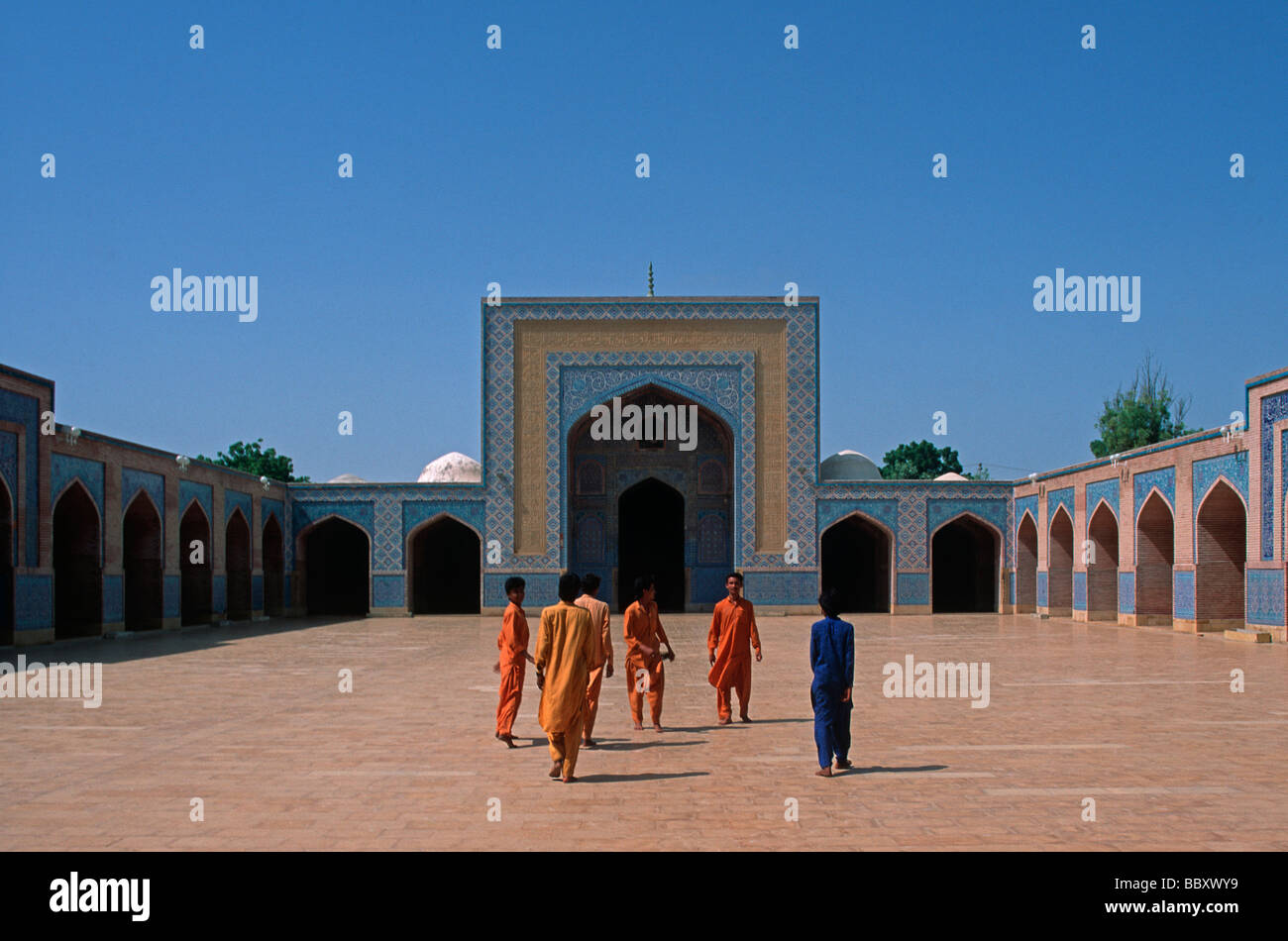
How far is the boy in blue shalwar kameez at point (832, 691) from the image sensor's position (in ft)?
19.6

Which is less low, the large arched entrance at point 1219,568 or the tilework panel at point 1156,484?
the tilework panel at point 1156,484

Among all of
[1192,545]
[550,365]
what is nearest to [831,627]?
[1192,545]

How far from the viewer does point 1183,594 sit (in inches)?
688

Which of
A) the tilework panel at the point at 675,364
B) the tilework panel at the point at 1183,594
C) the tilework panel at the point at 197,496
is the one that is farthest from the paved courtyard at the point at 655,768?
the tilework panel at the point at 675,364

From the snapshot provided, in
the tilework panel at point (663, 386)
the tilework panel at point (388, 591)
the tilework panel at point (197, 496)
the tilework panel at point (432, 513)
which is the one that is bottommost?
the tilework panel at point (388, 591)

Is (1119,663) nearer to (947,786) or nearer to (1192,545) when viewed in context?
(1192,545)

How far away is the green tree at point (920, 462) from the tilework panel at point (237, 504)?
123 ft

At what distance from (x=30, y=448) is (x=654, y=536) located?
15.2 meters

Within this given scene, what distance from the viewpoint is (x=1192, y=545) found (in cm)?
1712

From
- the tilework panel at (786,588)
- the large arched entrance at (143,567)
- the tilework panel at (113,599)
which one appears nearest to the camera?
the tilework panel at (113,599)

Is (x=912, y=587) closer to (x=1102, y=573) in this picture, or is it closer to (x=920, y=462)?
(x=1102, y=573)

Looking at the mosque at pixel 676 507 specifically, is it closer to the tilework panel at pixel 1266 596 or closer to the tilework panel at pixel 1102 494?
the tilework panel at pixel 1102 494

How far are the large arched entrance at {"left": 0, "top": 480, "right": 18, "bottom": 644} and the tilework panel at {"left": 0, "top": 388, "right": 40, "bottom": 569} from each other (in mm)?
115
